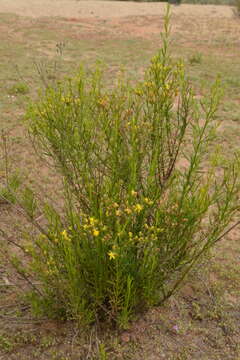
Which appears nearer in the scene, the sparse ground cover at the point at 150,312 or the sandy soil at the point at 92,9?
the sparse ground cover at the point at 150,312

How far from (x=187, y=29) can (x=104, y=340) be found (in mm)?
13481

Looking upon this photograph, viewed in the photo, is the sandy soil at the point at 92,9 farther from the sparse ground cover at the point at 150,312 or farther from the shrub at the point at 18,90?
the shrub at the point at 18,90

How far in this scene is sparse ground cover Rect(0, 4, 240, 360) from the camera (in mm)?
2254

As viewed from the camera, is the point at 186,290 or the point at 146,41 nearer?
the point at 186,290

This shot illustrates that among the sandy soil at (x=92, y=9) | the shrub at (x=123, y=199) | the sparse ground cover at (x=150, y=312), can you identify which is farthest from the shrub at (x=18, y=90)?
the sandy soil at (x=92, y=9)

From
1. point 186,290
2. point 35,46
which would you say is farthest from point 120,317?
point 35,46

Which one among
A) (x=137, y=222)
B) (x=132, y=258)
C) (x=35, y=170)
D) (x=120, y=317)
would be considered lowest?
(x=35, y=170)

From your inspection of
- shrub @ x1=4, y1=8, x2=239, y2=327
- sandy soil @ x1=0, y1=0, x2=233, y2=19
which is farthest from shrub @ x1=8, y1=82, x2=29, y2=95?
sandy soil @ x1=0, y1=0, x2=233, y2=19

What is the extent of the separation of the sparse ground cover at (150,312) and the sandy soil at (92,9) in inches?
258

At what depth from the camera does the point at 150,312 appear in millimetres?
2492

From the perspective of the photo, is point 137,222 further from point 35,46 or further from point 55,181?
point 35,46

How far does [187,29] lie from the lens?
545 inches

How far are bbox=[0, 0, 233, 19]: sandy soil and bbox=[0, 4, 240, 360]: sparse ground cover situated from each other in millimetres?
6562

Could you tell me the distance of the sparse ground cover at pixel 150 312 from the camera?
2.25m
